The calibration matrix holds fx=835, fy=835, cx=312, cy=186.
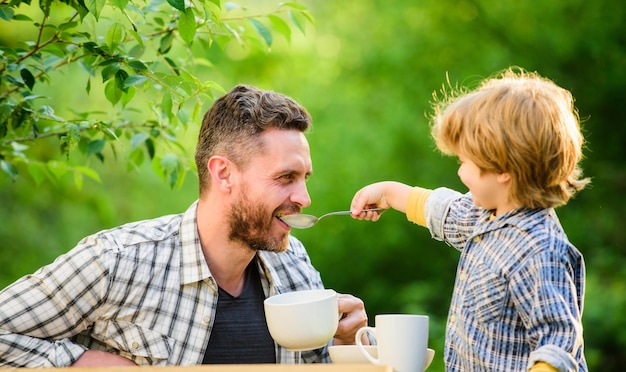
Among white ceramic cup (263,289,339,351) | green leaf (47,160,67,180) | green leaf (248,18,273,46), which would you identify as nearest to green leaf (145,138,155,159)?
green leaf (47,160,67,180)

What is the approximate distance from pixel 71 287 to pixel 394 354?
2.45ft

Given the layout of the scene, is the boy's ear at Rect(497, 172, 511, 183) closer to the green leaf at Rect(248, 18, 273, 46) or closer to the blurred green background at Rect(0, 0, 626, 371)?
the green leaf at Rect(248, 18, 273, 46)

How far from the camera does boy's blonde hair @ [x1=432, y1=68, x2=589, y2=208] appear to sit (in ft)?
4.87

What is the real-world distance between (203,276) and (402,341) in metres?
0.63

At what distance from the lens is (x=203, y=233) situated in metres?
2.10

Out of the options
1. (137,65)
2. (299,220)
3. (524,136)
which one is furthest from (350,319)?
(137,65)

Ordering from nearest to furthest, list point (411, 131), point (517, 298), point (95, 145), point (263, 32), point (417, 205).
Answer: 1. point (517, 298)
2. point (417, 205)
3. point (263, 32)
4. point (95, 145)
5. point (411, 131)

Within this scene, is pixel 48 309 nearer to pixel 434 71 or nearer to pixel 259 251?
pixel 259 251

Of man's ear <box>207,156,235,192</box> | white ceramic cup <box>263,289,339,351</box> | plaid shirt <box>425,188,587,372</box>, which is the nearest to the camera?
plaid shirt <box>425,188,587,372</box>

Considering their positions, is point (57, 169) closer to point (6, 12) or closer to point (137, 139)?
point (137, 139)

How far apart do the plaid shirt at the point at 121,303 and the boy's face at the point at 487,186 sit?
0.69 metres

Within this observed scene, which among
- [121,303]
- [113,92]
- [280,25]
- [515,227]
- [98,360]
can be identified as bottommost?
[98,360]

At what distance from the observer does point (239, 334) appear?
202cm

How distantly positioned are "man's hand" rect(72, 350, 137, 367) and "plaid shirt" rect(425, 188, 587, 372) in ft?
2.35
